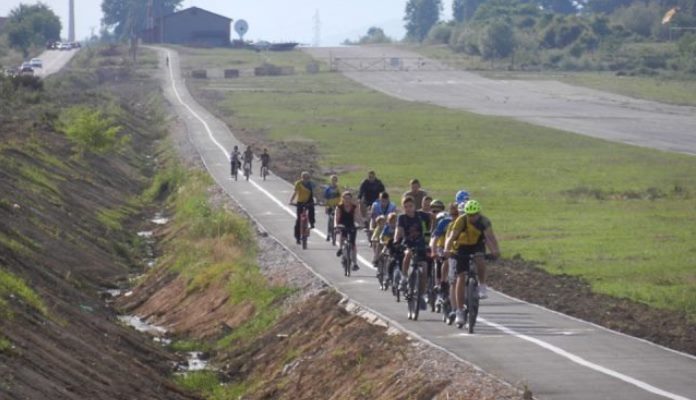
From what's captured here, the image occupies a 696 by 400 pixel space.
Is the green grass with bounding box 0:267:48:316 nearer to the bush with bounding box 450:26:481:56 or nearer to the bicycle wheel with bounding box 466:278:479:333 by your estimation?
the bicycle wheel with bounding box 466:278:479:333

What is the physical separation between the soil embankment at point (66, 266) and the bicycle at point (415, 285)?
12.0 feet

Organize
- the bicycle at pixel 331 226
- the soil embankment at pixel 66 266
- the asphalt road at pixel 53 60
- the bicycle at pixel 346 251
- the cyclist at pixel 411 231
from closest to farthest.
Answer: the soil embankment at pixel 66 266 < the cyclist at pixel 411 231 < the bicycle at pixel 346 251 < the bicycle at pixel 331 226 < the asphalt road at pixel 53 60

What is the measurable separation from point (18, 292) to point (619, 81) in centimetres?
10762

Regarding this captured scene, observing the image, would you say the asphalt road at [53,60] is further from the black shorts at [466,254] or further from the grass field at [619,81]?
the black shorts at [466,254]

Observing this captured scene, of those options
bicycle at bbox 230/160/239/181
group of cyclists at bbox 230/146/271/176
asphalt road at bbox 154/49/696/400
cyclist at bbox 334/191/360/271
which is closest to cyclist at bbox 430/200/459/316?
asphalt road at bbox 154/49/696/400

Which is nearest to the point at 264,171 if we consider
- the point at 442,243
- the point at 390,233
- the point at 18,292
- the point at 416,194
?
the point at 416,194

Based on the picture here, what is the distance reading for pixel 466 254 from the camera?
20266mm

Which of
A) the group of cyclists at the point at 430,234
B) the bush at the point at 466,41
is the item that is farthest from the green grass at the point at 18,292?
the bush at the point at 466,41

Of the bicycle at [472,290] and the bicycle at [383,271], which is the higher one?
the bicycle at [472,290]

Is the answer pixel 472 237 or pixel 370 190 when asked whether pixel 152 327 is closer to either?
pixel 370 190

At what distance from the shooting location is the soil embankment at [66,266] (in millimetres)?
20078

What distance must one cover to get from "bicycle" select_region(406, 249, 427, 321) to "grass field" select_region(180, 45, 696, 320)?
14.9 feet

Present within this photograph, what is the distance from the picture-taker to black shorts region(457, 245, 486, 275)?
2023cm

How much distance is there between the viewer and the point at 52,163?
49.2m
